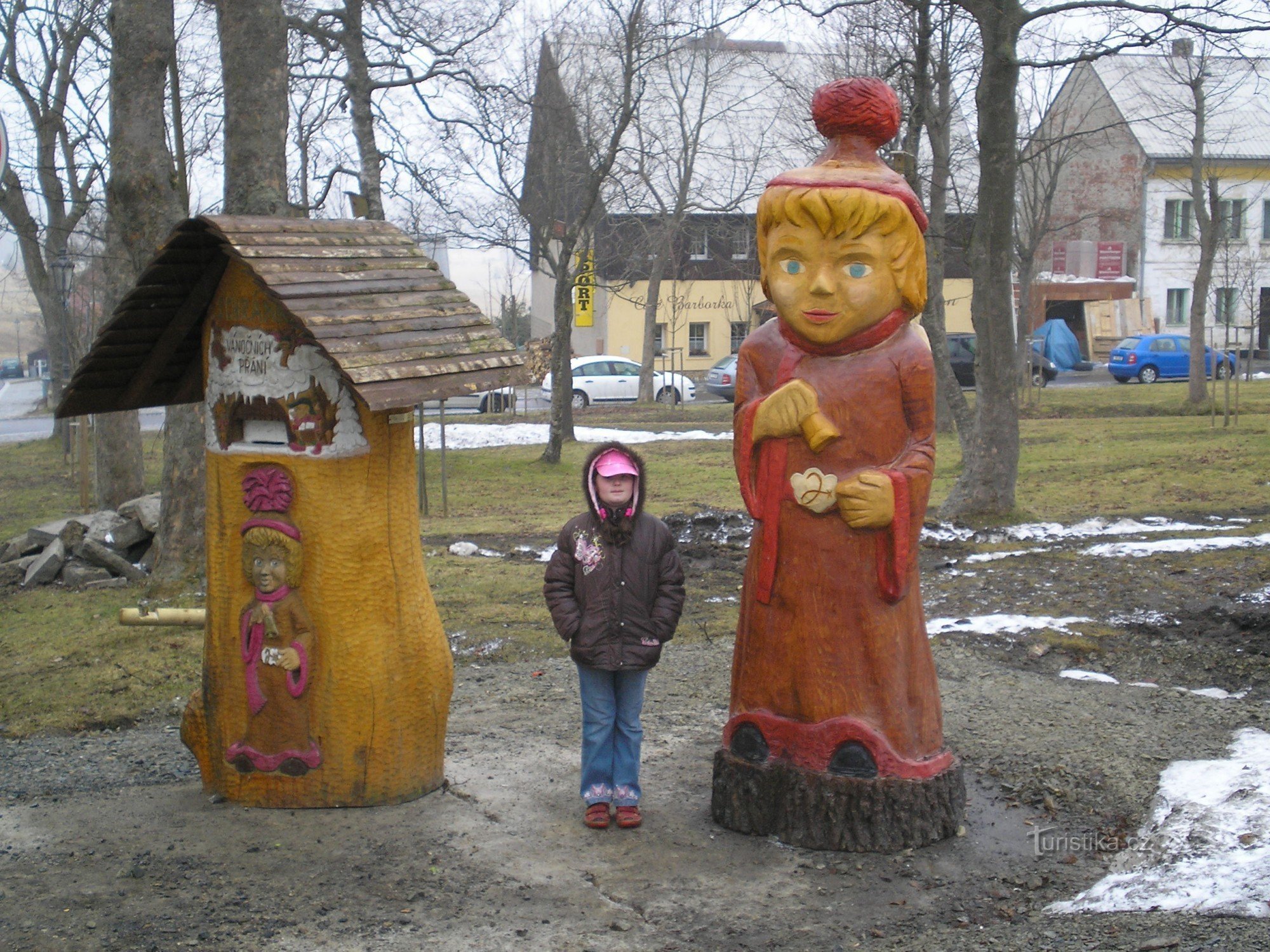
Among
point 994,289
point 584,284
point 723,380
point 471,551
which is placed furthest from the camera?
point 723,380

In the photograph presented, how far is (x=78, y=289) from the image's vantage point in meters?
33.3

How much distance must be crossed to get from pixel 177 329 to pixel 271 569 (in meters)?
1.19

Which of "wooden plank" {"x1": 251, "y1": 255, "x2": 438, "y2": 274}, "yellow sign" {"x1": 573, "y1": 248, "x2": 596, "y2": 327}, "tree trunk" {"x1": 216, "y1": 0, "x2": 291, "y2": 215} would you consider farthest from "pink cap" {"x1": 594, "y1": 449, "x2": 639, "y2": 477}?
"yellow sign" {"x1": 573, "y1": 248, "x2": 596, "y2": 327}

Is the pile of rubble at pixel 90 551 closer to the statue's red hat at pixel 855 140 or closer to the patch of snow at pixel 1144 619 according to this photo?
the statue's red hat at pixel 855 140

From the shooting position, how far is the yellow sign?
1788cm

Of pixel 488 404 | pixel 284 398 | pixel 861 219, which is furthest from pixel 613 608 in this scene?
pixel 488 404

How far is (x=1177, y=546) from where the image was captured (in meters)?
9.31

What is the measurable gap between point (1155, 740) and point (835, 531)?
7.34 feet

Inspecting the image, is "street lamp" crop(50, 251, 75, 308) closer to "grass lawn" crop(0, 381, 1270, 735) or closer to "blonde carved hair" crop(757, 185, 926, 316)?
"grass lawn" crop(0, 381, 1270, 735)

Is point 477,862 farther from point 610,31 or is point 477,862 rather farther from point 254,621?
point 610,31

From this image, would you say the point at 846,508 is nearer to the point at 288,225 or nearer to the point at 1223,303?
the point at 288,225

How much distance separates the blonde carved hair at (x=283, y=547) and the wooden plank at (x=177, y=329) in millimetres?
1009

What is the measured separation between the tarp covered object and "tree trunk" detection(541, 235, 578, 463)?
2118 cm

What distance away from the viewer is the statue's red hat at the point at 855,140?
14.6ft
